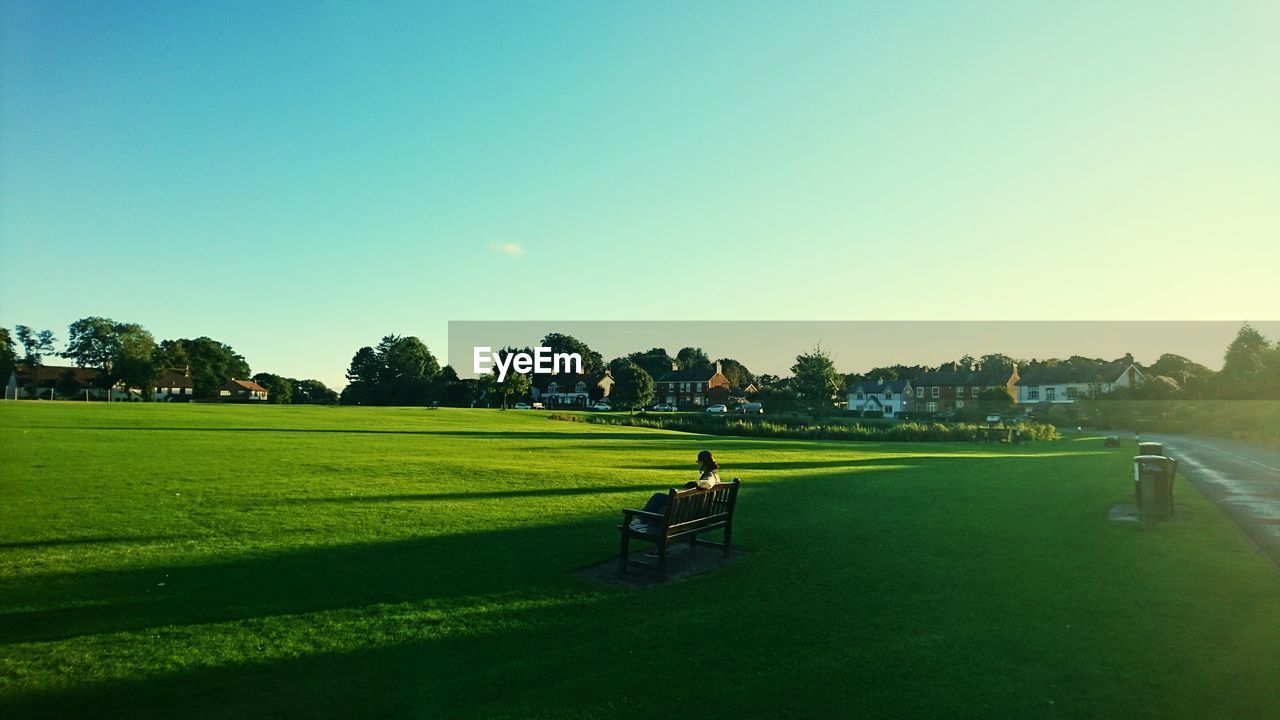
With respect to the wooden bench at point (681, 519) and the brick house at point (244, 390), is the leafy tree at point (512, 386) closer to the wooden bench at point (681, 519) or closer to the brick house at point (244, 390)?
the wooden bench at point (681, 519)

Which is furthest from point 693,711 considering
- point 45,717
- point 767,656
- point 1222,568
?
point 1222,568

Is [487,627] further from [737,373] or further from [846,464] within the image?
[737,373]

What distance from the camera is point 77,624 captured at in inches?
259

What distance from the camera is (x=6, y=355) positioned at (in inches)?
3871

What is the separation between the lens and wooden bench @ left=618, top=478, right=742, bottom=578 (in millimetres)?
8586

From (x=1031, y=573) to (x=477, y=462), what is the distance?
629 inches

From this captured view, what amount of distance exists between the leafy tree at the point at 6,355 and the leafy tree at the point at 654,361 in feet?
359

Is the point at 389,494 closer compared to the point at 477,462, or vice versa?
the point at 389,494

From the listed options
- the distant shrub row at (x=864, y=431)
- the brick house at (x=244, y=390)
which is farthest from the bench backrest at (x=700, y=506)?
the brick house at (x=244, y=390)

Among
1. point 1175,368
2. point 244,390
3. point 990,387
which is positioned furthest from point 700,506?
point 244,390

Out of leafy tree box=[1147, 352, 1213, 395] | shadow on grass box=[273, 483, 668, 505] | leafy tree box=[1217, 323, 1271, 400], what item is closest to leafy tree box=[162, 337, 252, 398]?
shadow on grass box=[273, 483, 668, 505]

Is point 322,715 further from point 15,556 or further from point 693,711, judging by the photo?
point 15,556

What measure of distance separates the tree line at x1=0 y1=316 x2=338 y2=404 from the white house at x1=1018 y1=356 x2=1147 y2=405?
373 ft

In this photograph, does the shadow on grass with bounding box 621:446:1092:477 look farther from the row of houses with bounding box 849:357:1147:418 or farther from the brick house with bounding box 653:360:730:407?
the brick house with bounding box 653:360:730:407
